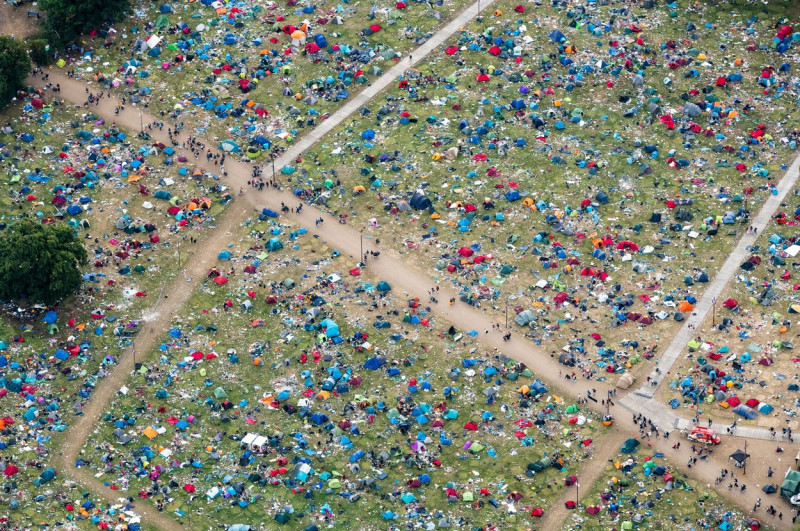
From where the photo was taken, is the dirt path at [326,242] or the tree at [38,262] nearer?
the dirt path at [326,242]

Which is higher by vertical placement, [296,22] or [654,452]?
[296,22]

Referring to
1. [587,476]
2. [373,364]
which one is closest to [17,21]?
[373,364]

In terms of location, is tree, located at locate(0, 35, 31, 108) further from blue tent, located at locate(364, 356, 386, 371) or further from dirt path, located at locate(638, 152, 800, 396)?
dirt path, located at locate(638, 152, 800, 396)

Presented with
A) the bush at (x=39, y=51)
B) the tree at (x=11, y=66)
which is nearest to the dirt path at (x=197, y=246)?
the bush at (x=39, y=51)

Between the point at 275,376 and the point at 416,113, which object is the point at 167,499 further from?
the point at 416,113

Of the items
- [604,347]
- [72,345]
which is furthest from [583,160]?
[72,345]

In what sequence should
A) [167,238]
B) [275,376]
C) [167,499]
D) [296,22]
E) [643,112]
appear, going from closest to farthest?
[167,499] → [275,376] → [167,238] → [643,112] → [296,22]

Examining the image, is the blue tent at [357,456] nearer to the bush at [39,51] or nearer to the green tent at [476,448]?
the green tent at [476,448]
